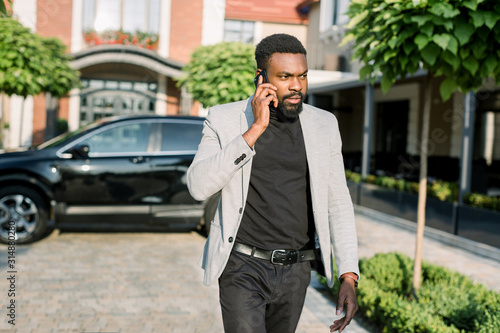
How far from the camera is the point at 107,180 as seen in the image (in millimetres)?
7891

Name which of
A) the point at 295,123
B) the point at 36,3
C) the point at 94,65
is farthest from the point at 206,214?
the point at 36,3

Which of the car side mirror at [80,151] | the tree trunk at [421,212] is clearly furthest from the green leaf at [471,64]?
the car side mirror at [80,151]

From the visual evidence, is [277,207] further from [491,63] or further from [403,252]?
[403,252]

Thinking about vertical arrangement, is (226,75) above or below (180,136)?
above

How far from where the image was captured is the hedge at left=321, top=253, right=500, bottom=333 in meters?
4.02

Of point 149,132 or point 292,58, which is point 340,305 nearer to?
point 292,58

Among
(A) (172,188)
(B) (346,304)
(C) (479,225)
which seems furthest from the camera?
(C) (479,225)

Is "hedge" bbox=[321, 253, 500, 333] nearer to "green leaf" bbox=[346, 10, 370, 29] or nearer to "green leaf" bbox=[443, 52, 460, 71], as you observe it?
"green leaf" bbox=[443, 52, 460, 71]

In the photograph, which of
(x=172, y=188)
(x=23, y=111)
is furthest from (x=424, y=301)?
(x=23, y=111)

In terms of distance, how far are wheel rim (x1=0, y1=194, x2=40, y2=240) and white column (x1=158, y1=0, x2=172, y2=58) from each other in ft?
45.0

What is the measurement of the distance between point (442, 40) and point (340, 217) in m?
2.38

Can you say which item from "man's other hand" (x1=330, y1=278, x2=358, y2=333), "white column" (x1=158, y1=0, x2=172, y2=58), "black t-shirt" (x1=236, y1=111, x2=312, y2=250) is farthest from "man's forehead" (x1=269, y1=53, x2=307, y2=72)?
"white column" (x1=158, y1=0, x2=172, y2=58)

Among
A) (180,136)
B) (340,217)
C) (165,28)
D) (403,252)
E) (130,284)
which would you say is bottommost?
(130,284)

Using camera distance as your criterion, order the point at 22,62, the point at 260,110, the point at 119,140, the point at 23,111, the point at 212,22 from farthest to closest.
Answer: the point at 212,22, the point at 23,111, the point at 22,62, the point at 119,140, the point at 260,110
